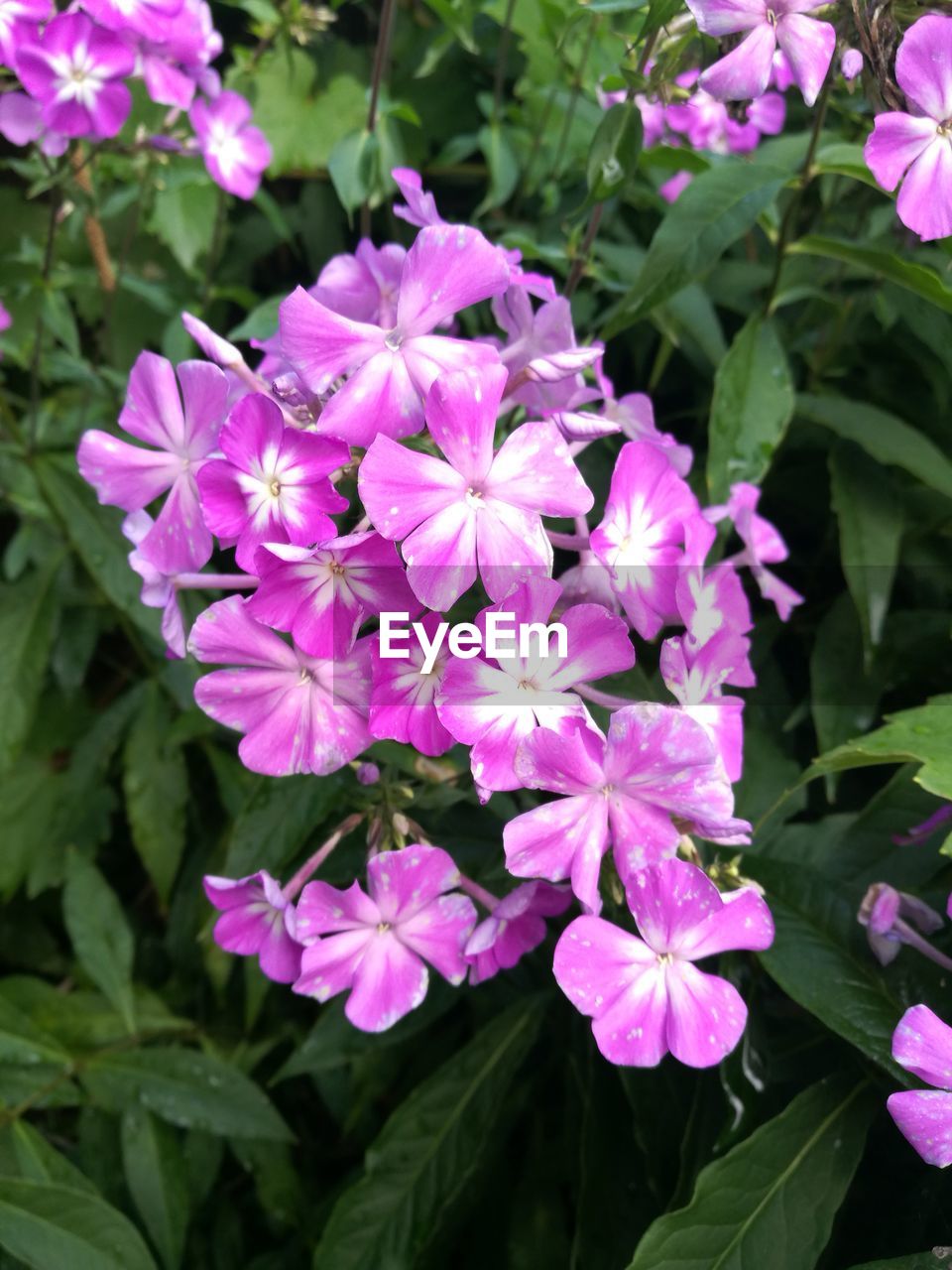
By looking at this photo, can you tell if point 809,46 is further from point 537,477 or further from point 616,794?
point 616,794

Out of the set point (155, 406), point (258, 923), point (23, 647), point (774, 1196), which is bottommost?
point (23, 647)

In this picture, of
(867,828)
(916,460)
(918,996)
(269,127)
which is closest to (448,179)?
(269,127)

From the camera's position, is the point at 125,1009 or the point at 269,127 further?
the point at 269,127

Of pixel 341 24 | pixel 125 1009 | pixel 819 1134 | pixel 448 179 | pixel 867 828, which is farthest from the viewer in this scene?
pixel 341 24

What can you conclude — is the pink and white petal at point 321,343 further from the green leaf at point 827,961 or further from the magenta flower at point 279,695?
the green leaf at point 827,961

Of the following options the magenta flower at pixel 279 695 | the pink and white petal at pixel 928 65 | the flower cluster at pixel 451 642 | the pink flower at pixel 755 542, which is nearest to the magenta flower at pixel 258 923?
the flower cluster at pixel 451 642

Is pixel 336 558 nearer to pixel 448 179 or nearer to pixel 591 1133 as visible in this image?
pixel 591 1133

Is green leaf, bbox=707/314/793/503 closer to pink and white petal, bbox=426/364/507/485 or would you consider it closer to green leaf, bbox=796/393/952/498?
green leaf, bbox=796/393/952/498

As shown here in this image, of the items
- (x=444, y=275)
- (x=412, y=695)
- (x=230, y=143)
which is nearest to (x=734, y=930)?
(x=412, y=695)
